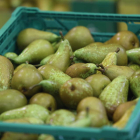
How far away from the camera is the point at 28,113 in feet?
3.20

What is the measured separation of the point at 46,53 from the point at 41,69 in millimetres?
240

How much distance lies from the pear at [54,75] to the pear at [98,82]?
101 millimetres

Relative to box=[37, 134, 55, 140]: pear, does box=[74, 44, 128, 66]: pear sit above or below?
above

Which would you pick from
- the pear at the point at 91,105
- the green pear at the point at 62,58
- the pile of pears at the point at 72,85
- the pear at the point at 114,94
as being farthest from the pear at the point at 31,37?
the pear at the point at 91,105

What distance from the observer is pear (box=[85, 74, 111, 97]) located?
3.64 ft

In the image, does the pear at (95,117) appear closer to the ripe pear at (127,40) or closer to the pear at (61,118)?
the pear at (61,118)

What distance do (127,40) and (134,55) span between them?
0.13 metres

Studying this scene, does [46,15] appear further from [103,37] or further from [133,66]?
[133,66]

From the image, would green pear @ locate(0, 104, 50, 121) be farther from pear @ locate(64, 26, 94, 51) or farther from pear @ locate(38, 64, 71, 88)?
pear @ locate(64, 26, 94, 51)

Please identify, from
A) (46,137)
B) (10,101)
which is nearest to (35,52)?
(10,101)

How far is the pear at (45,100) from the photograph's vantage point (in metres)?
1.03

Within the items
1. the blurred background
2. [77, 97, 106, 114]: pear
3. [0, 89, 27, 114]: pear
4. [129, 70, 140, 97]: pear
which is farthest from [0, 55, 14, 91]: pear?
the blurred background

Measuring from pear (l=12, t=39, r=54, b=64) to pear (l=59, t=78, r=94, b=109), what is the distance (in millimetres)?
420

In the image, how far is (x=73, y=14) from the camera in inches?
65.4
